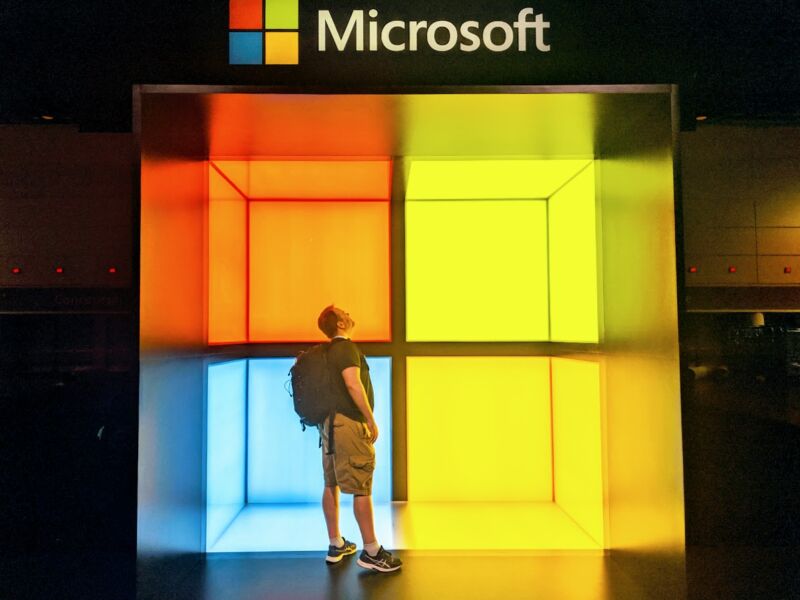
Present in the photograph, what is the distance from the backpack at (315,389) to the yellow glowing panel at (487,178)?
1.49 m

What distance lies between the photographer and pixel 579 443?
175 inches

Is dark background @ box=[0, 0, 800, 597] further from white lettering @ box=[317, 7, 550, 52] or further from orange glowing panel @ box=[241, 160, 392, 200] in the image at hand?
orange glowing panel @ box=[241, 160, 392, 200]

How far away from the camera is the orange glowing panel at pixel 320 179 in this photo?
4238 mm

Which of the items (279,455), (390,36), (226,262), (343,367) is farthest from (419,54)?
(279,455)

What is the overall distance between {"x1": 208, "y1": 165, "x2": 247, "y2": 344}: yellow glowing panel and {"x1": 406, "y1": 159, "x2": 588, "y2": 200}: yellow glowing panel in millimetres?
1370

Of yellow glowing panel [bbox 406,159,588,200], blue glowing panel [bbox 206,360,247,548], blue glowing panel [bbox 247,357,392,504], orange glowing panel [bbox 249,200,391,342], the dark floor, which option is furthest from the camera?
orange glowing panel [bbox 249,200,391,342]

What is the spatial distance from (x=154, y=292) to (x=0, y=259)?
1734mm

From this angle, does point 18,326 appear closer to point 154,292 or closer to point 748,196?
point 154,292

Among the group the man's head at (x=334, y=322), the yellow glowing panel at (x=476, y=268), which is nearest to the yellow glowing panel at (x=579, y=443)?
the yellow glowing panel at (x=476, y=268)

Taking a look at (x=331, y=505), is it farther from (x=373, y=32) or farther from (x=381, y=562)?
(x=373, y=32)

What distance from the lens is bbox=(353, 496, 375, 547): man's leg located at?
367 centimetres

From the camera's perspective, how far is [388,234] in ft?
17.6

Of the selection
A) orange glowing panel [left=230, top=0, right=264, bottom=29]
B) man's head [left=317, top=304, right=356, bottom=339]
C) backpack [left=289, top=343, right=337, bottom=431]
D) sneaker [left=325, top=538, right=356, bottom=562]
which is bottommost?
sneaker [left=325, top=538, right=356, bottom=562]

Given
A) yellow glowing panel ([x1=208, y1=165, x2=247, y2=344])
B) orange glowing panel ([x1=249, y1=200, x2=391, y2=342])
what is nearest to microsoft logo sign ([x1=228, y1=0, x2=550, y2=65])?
yellow glowing panel ([x1=208, y1=165, x2=247, y2=344])
